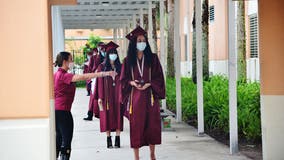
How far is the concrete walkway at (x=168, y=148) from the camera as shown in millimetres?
9674

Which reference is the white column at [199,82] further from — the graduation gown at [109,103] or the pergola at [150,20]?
Result: the graduation gown at [109,103]

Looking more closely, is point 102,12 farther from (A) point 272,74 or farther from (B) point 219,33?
(A) point 272,74

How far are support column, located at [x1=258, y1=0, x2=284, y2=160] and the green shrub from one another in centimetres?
228

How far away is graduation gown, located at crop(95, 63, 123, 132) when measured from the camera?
35.2 feet

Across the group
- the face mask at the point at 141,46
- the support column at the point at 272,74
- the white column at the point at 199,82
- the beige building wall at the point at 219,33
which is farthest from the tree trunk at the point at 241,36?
the support column at the point at 272,74

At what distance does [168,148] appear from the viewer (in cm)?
1057

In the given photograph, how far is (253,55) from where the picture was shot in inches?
934

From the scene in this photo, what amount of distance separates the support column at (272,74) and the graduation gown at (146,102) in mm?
1548

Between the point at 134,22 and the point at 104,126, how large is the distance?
1065cm

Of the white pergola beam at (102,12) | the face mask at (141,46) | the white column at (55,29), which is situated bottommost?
the face mask at (141,46)

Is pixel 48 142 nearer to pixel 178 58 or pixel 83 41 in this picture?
pixel 178 58

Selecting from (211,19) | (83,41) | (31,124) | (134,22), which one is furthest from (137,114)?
(83,41)

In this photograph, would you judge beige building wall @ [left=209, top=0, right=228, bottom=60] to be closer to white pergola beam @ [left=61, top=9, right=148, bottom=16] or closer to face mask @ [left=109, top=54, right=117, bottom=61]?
white pergola beam @ [left=61, top=9, right=148, bottom=16]

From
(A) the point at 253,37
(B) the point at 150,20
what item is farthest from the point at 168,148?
(A) the point at 253,37
